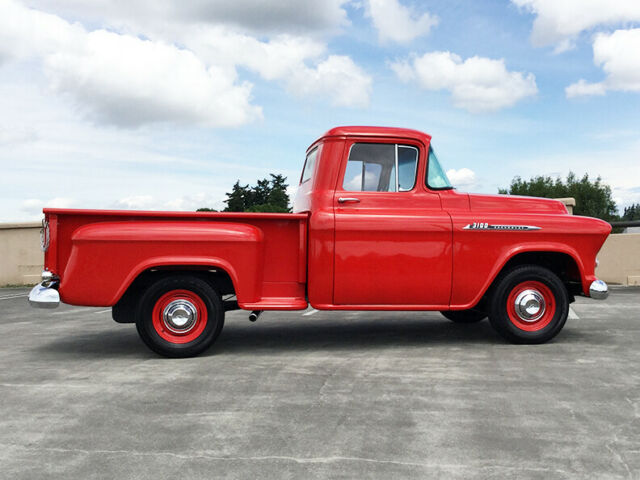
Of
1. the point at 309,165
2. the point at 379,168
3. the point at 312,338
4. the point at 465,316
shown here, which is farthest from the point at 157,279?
the point at 465,316

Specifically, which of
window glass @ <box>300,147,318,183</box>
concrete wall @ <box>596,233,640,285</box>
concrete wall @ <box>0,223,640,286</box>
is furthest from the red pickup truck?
concrete wall @ <box>0,223,640,286</box>

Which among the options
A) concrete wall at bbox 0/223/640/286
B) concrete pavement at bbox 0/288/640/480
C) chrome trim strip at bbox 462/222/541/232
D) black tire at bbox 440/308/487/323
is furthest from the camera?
concrete wall at bbox 0/223/640/286

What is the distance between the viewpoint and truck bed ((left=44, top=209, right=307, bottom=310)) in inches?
222

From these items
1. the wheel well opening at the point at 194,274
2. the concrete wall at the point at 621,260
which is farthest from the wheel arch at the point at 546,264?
the concrete wall at the point at 621,260

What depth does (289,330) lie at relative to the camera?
300 inches

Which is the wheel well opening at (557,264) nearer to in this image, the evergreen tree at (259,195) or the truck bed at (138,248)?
the truck bed at (138,248)

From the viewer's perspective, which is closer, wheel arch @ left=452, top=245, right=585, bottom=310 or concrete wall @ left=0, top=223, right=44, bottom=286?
wheel arch @ left=452, top=245, right=585, bottom=310

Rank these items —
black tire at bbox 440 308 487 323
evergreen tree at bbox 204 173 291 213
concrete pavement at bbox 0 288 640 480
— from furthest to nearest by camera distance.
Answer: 1. evergreen tree at bbox 204 173 291 213
2. black tire at bbox 440 308 487 323
3. concrete pavement at bbox 0 288 640 480

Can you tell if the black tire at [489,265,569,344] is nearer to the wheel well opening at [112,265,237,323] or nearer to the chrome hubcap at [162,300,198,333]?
the wheel well opening at [112,265,237,323]

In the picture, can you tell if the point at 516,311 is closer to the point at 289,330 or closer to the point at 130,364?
the point at 289,330

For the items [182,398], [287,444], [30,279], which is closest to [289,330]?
[182,398]

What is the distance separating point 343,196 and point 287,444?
3.16 meters

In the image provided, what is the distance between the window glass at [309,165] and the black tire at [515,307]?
2303mm

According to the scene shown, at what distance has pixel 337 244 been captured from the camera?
5910 mm
